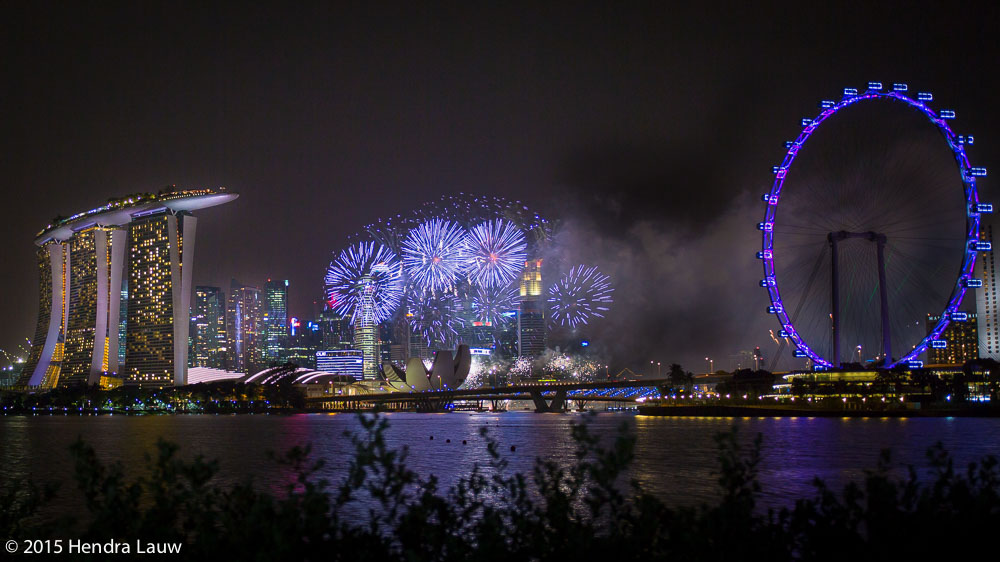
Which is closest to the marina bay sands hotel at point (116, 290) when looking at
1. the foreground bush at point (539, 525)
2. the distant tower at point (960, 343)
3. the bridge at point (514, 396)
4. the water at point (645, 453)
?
the bridge at point (514, 396)

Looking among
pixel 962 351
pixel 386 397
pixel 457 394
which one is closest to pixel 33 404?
pixel 386 397

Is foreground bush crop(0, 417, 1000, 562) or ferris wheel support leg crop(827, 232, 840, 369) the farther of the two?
ferris wheel support leg crop(827, 232, 840, 369)

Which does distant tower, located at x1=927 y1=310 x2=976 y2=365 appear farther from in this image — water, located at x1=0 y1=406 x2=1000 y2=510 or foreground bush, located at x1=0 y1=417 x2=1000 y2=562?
foreground bush, located at x1=0 y1=417 x2=1000 y2=562

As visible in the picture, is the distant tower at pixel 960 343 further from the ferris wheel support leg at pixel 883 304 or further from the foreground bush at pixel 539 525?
the foreground bush at pixel 539 525

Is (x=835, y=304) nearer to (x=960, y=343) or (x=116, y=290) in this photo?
(x=960, y=343)

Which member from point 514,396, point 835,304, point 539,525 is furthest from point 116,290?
point 539,525

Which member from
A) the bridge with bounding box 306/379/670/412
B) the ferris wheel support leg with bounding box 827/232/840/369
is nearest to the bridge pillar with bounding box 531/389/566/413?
the bridge with bounding box 306/379/670/412
